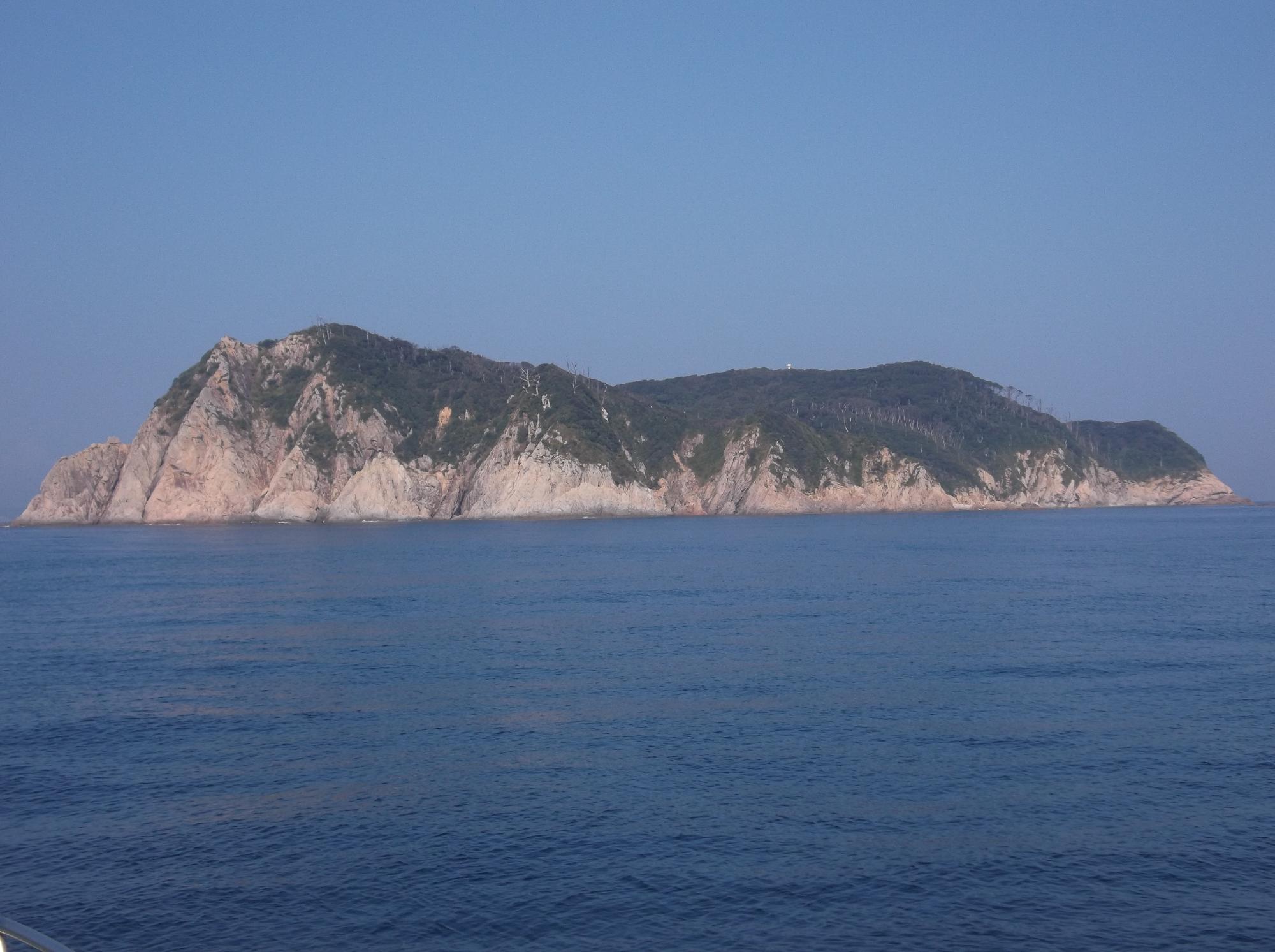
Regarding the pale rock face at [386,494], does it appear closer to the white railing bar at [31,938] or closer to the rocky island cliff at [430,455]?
the rocky island cliff at [430,455]

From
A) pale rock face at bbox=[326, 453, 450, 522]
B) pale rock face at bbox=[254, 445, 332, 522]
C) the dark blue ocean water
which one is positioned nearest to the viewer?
the dark blue ocean water

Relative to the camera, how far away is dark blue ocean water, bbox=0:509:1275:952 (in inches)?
571

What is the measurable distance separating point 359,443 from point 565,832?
418 feet

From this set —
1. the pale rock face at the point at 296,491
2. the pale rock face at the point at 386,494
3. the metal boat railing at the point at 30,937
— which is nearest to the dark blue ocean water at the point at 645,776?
the metal boat railing at the point at 30,937

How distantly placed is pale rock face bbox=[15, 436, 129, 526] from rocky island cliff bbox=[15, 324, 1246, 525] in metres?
0.22

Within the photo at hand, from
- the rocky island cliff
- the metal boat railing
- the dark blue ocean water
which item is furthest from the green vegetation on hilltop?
the metal boat railing

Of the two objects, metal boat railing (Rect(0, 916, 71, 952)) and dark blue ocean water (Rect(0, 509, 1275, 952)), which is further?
dark blue ocean water (Rect(0, 509, 1275, 952))

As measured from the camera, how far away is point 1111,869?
15727mm

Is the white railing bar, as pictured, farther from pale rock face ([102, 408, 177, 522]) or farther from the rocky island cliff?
pale rock face ([102, 408, 177, 522])

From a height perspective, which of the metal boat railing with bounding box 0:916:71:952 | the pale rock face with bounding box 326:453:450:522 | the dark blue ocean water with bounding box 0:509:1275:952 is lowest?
the dark blue ocean water with bounding box 0:509:1275:952

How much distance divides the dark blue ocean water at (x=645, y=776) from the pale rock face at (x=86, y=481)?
349 feet

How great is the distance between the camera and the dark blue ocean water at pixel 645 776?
14.5 meters

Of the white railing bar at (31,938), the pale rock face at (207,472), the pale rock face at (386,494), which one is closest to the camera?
the white railing bar at (31,938)

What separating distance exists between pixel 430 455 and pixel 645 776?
12951 centimetres
